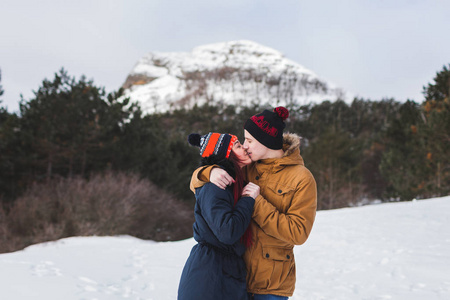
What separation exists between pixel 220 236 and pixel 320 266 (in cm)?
504

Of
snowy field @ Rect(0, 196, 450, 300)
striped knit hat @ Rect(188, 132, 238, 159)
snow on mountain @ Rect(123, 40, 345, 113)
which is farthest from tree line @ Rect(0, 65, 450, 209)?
snow on mountain @ Rect(123, 40, 345, 113)

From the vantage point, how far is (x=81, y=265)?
600 centimetres

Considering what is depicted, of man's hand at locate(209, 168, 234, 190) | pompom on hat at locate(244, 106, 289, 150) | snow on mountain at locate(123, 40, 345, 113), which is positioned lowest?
man's hand at locate(209, 168, 234, 190)

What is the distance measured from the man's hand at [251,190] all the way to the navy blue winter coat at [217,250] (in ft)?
0.10

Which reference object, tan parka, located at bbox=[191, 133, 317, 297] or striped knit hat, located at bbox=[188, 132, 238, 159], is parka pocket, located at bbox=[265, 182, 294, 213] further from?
striped knit hat, located at bbox=[188, 132, 238, 159]

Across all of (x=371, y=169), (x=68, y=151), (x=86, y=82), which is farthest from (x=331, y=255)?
(x=371, y=169)

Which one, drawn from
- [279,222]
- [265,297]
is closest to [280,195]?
[279,222]

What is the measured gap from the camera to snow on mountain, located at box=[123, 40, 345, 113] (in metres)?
75.6

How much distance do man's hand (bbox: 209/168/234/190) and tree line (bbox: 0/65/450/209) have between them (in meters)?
13.9

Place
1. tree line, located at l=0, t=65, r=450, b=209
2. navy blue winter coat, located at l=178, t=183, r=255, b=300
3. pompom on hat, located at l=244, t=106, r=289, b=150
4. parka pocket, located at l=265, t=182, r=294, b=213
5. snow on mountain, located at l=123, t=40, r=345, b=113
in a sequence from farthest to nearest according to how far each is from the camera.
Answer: snow on mountain, located at l=123, t=40, r=345, b=113, tree line, located at l=0, t=65, r=450, b=209, pompom on hat, located at l=244, t=106, r=289, b=150, parka pocket, located at l=265, t=182, r=294, b=213, navy blue winter coat, located at l=178, t=183, r=255, b=300

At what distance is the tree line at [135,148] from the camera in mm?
14734

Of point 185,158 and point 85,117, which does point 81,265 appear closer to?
point 85,117

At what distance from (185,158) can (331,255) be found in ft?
57.7

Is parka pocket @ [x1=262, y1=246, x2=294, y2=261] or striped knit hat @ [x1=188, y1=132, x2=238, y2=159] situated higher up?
striped knit hat @ [x1=188, y1=132, x2=238, y2=159]
